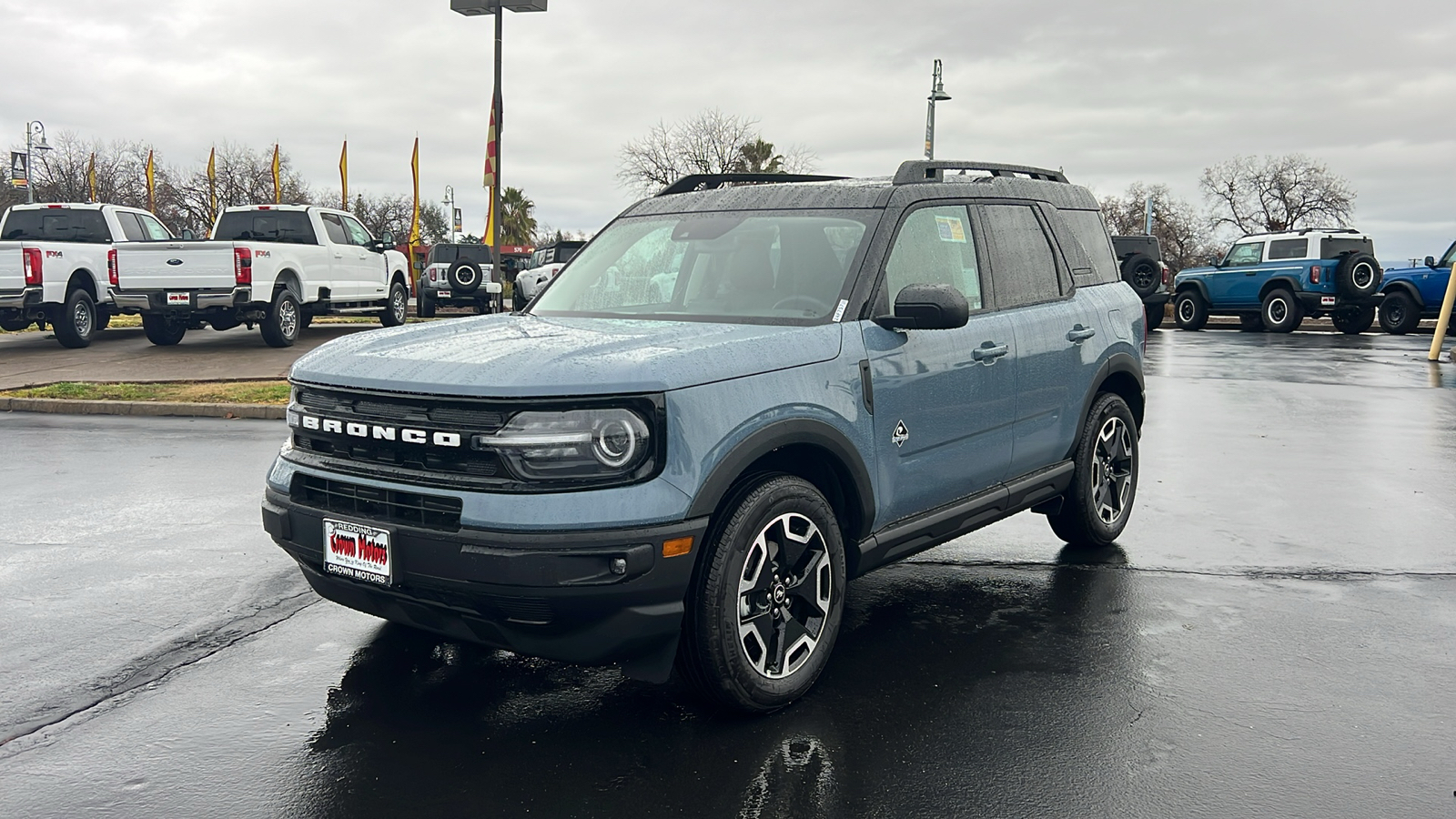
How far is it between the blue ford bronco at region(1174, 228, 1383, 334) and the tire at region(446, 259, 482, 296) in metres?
17.2

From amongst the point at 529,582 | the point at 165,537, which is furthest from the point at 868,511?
the point at 165,537

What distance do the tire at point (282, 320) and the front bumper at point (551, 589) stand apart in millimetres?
15597

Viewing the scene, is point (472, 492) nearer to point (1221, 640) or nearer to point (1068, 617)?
point (1068, 617)

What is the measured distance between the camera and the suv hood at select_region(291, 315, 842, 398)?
11.5ft

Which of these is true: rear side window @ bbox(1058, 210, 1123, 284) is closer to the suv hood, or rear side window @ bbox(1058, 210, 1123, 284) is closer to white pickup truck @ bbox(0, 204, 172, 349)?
the suv hood

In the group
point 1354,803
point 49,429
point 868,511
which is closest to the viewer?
point 1354,803

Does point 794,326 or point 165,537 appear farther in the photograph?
point 165,537

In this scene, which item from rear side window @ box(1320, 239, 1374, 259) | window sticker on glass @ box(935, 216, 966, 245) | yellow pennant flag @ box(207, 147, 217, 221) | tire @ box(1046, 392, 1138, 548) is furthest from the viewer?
yellow pennant flag @ box(207, 147, 217, 221)

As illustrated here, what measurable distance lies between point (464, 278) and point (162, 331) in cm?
934

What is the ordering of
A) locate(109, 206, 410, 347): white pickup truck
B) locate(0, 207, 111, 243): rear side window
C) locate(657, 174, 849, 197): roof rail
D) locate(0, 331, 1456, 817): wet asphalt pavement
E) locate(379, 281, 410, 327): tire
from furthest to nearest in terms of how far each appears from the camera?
locate(379, 281, 410, 327): tire → locate(0, 207, 111, 243): rear side window → locate(109, 206, 410, 347): white pickup truck → locate(657, 174, 849, 197): roof rail → locate(0, 331, 1456, 817): wet asphalt pavement

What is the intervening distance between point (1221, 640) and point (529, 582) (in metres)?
2.93

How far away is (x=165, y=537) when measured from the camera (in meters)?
6.38

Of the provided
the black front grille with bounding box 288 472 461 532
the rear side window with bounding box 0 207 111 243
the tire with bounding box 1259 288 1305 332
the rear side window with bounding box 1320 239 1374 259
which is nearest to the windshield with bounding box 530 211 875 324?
the black front grille with bounding box 288 472 461 532

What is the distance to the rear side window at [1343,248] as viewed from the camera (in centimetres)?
2603
